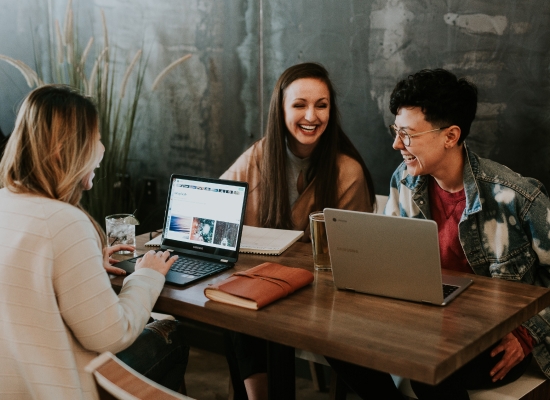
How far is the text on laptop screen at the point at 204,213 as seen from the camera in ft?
6.77

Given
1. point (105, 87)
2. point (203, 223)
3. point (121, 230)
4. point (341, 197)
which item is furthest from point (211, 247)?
point (105, 87)

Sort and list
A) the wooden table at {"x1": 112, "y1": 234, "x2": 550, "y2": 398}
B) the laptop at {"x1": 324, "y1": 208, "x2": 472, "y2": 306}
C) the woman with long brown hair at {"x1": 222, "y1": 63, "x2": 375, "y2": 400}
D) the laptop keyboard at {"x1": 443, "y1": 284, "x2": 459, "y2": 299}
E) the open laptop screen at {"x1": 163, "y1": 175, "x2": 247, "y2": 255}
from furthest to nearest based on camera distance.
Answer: the woman with long brown hair at {"x1": 222, "y1": 63, "x2": 375, "y2": 400}, the open laptop screen at {"x1": 163, "y1": 175, "x2": 247, "y2": 255}, the laptop keyboard at {"x1": 443, "y1": 284, "x2": 459, "y2": 299}, the laptop at {"x1": 324, "y1": 208, "x2": 472, "y2": 306}, the wooden table at {"x1": 112, "y1": 234, "x2": 550, "y2": 398}

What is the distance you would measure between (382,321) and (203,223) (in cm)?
74

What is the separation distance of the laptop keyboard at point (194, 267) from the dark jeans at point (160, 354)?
0.18 metres

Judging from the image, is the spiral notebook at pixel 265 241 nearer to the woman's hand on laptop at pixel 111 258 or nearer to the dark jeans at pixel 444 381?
the woman's hand on laptop at pixel 111 258

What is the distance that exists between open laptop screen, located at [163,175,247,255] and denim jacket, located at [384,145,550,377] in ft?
2.17

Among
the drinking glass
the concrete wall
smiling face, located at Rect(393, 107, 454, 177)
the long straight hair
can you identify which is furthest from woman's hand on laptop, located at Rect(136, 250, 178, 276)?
the concrete wall

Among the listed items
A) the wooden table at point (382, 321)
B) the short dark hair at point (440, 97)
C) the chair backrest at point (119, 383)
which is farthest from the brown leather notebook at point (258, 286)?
the short dark hair at point (440, 97)

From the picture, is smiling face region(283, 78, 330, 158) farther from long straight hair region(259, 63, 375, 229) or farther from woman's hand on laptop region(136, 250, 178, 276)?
woman's hand on laptop region(136, 250, 178, 276)

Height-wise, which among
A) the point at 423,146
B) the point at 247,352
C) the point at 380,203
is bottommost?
the point at 247,352

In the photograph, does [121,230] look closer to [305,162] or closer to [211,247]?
[211,247]

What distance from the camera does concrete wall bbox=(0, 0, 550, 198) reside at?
247cm

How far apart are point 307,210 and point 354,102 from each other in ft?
1.79

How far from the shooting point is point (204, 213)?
2113 mm
